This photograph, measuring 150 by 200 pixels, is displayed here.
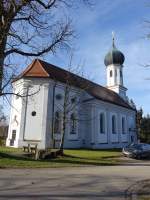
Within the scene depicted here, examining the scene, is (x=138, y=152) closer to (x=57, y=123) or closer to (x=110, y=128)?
(x=57, y=123)

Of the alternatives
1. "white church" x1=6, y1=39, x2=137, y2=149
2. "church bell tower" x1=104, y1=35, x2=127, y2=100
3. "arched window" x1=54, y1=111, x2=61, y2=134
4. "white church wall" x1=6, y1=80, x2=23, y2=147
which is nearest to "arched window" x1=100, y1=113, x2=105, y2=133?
"white church" x1=6, y1=39, x2=137, y2=149

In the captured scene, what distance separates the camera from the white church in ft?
107

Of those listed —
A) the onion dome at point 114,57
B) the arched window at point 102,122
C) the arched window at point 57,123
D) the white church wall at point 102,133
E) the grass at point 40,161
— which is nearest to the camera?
the grass at point 40,161

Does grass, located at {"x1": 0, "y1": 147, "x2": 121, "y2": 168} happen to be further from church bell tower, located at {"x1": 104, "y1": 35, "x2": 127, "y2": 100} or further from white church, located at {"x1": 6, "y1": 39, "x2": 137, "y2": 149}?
church bell tower, located at {"x1": 104, "y1": 35, "x2": 127, "y2": 100}

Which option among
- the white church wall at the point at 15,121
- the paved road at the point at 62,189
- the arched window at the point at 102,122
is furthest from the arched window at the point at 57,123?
the paved road at the point at 62,189

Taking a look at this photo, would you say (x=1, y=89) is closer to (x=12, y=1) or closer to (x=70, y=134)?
(x=12, y=1)

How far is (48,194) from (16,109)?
88.5 feet

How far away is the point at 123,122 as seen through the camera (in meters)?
48.4

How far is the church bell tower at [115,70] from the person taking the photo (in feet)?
177

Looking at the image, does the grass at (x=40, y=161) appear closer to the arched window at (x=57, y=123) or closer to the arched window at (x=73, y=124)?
Answer: the arched window at (x=57, y=123)

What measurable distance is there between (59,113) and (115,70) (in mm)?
22273

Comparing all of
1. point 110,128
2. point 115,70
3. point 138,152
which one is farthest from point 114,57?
point 138,152

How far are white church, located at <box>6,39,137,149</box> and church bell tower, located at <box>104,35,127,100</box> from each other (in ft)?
25.5

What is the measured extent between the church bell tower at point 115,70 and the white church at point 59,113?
7.76 meters
